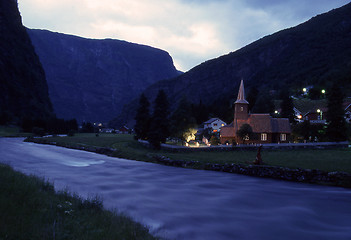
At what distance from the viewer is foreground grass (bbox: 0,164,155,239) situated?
6230mm

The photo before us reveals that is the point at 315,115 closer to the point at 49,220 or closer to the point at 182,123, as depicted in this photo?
the point at 182,123

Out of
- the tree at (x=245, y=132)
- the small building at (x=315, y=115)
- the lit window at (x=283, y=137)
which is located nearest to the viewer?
the tree at (x=245, y=132)

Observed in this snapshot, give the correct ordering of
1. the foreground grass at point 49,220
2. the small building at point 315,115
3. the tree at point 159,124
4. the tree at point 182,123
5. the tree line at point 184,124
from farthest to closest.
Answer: the small building at point 315,115, the tree at point 182,123, the tree at point 159,124, the tree line at point 184,124, the foreground grass at point 49,220

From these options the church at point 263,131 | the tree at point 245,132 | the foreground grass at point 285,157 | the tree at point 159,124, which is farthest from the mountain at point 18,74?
the tree at point 245,132

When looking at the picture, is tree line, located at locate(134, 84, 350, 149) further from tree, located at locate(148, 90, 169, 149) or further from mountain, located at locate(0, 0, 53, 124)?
mountain, located at locate(0, 0, 53, 124)

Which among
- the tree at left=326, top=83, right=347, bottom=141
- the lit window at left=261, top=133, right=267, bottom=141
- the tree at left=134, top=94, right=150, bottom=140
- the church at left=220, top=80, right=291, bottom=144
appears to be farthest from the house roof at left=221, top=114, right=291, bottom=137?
the tree at left=134, top=94, right=150, bottom=140

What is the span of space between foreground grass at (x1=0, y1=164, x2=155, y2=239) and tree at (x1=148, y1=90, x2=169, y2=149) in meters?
39.3

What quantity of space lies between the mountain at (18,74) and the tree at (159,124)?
10290cm

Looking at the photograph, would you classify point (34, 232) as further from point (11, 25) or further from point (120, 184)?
point (11, 25)

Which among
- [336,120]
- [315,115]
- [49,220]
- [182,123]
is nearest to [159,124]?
[182,123]

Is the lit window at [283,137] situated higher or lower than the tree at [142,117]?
lower

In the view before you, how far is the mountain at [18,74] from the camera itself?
143250 mm

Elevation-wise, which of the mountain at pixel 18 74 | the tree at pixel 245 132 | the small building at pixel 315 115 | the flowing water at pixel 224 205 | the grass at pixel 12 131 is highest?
the mountain at pixel 18 74

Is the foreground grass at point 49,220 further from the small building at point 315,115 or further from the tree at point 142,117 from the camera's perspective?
the small building at point 315,115
